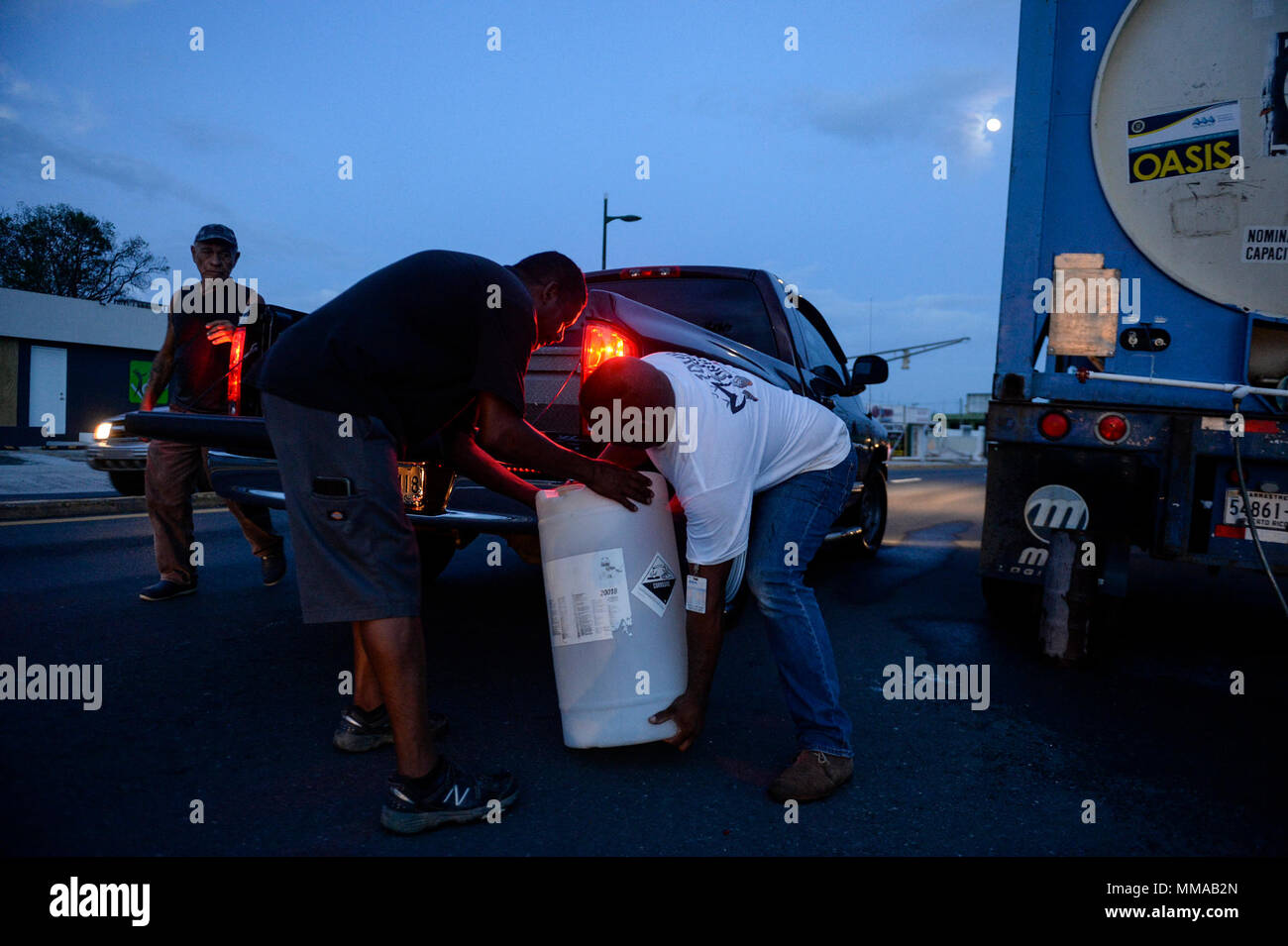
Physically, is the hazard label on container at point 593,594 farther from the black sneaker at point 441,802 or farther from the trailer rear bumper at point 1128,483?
the trailer rear bumper at point 1128,483

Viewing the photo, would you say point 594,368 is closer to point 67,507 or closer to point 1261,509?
point 1261,509

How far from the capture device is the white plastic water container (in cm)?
262

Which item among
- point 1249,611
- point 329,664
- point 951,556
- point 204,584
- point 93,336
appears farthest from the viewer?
point 93,336

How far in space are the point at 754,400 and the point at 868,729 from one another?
4.43 feet

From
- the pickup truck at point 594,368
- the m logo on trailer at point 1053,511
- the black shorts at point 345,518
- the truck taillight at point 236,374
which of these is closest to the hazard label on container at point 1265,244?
the m logo on trailer at point 1053,511

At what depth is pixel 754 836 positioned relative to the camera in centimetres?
229

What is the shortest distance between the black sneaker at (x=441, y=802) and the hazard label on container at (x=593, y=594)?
52 centimetres

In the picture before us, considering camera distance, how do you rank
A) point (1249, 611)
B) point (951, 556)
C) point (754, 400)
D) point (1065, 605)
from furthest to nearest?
1. point (951, 556)
2. point (1249, 611)
3. point (1065, 605)
4. point (754, 400)

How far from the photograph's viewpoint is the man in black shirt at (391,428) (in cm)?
222

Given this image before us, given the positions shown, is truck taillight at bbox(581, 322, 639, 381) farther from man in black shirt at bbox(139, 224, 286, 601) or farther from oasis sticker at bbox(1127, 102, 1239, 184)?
oasis sticker at bbox(1127, 102, 1239, 184)

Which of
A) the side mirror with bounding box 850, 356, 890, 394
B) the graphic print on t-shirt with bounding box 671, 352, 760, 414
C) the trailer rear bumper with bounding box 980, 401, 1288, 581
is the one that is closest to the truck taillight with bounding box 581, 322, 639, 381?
the graphic print on t-shirt with bounding box 671, 352, 760, 414

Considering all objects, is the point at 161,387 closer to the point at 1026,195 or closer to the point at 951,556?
the point at 1026,195

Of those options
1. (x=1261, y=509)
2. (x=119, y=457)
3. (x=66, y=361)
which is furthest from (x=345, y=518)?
(x=66, y=361)
